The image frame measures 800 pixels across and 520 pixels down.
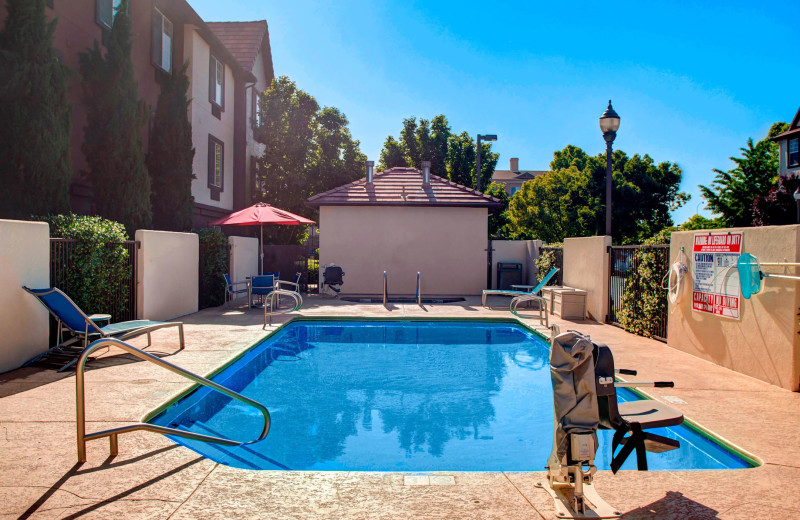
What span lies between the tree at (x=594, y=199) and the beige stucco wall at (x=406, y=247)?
1481 cm

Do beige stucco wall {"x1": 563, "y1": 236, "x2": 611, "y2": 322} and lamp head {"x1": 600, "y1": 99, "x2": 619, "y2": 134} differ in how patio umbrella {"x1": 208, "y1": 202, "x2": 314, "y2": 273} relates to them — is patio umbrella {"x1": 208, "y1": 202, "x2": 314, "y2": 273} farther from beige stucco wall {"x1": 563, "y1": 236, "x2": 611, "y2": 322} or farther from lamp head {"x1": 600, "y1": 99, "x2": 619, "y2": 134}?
lamp head {"x1": 600, "y1": 99, "x2": 619, "y2": 134}

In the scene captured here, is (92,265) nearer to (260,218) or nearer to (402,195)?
(260,218)

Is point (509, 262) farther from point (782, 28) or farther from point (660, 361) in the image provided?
point (660, 361)

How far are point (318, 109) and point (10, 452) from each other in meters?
21.3

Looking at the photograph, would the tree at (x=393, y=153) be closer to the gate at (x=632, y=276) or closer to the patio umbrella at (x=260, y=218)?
the patio umbrella at (x=260, y=218)

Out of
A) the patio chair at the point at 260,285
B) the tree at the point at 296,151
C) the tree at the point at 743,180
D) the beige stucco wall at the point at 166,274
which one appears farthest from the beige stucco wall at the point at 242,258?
the tree at the point at 743,180

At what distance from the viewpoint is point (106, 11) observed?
41.4 feet

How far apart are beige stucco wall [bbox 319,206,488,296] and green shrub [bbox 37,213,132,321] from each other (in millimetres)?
8746

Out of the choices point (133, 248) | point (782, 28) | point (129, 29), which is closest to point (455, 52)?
point (782, 28)

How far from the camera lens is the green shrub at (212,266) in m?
13.4

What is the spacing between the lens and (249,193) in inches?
845

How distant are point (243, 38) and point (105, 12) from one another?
A: 970 cm

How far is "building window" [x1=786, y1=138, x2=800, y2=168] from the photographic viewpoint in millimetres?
31688

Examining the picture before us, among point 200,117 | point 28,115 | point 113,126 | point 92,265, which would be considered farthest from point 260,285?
point 200,117
